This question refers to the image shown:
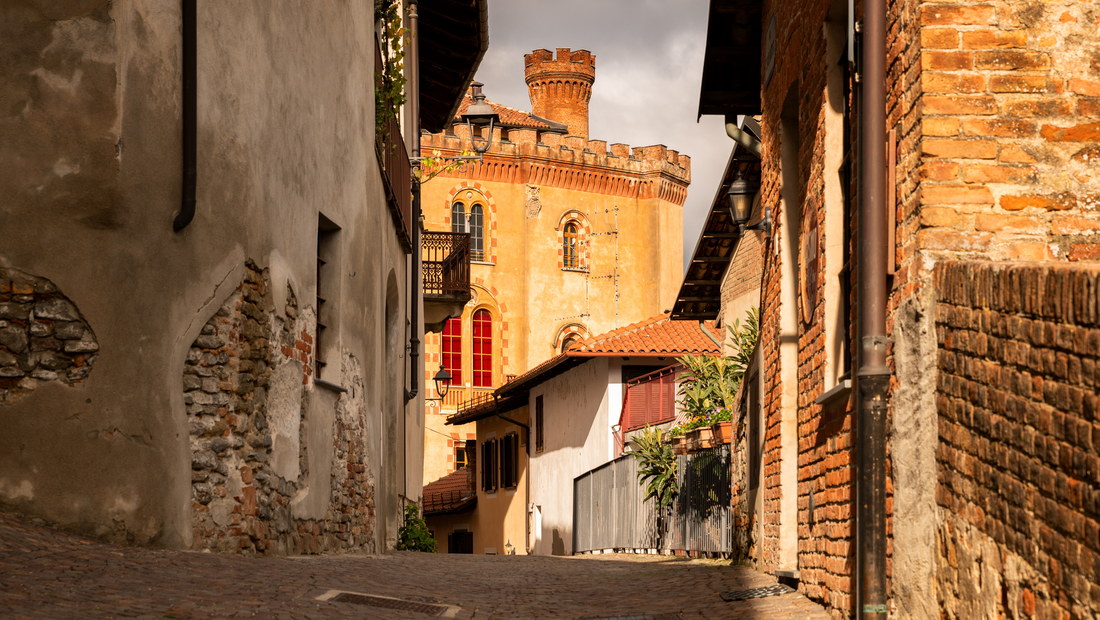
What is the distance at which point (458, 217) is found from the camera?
46000 mm

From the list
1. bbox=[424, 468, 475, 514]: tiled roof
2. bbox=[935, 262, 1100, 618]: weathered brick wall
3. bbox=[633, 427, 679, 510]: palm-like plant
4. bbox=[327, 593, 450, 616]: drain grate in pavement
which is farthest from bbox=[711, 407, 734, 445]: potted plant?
bbox=[424, 468, 475, 514]: tiled roof

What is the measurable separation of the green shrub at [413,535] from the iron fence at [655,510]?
141 inches

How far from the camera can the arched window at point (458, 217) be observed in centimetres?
4588

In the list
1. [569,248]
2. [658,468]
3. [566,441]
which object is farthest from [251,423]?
[569,248]

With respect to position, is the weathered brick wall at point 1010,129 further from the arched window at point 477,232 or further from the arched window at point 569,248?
the arched window at point 569,248

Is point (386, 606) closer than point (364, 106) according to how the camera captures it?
Yes

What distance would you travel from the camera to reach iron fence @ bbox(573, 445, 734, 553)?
14531mm

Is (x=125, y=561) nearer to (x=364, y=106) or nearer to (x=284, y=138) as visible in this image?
(x=284, y=138)

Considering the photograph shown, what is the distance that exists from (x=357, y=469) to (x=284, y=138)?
14.3 feet

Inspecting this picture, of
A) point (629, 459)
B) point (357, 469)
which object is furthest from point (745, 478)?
point (629, 459)

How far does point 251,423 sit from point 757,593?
3.83m

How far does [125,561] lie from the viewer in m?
6.45

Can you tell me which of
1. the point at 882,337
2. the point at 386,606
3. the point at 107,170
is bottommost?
the point at 386,606

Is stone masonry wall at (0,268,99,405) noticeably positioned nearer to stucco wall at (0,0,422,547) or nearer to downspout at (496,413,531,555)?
stucco wall at (0,0,422,547)
